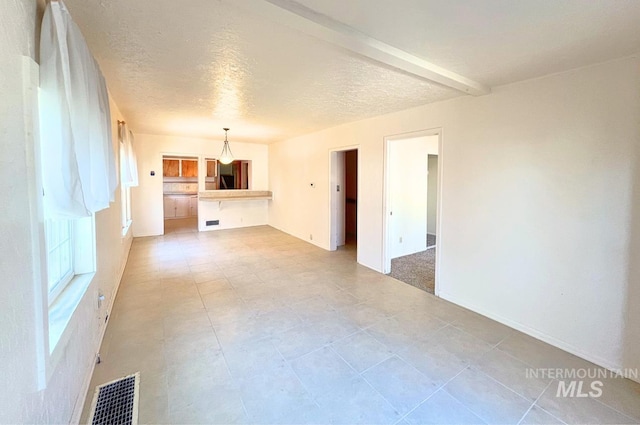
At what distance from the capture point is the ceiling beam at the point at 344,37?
154 cm

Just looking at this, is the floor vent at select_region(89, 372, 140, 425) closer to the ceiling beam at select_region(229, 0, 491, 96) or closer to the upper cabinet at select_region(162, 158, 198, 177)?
the ceiling beam at select_region(229, 0, 491, 96)

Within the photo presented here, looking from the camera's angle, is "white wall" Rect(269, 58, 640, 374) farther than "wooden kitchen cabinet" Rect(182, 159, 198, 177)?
No

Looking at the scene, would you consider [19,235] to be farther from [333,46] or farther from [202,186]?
[202,186]

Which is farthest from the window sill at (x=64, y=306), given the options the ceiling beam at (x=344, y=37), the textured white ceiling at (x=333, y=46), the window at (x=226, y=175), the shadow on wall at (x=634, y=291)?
the window at (x=226, y=175)

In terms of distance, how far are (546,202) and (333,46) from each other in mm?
2301

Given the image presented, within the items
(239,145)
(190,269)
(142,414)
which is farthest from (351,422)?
(239,145)

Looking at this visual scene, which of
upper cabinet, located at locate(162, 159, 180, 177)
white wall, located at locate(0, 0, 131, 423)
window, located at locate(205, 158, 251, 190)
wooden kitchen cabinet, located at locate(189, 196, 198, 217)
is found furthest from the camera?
wooden kitchen cabinet, located at locate(189, 196, 198, 217)

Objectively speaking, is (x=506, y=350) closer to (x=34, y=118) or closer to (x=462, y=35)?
(x=462, y=35)

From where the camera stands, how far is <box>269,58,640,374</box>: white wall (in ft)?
7.09

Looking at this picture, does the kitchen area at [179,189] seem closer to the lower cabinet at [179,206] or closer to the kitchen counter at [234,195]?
the lower cabinet at [179,206]

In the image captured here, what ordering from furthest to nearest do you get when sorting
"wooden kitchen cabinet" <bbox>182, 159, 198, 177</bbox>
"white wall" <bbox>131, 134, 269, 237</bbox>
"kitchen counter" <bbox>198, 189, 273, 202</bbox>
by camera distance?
"wooden kitchen cabinet" <bbox>182, 159, 198, 177</bbox>
"kitchen counter" <bbox>198, 189, 273, 202</bbox>
"white wall" <bbox>131, 134, 269, 237</bbox>

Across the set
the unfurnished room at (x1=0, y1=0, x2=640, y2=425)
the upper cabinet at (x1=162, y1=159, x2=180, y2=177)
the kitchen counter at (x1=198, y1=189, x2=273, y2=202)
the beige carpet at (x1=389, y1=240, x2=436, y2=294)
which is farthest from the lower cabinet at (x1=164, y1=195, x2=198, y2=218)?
the beige carpet at (x1=389, y1=240, x2=436, y2=294)

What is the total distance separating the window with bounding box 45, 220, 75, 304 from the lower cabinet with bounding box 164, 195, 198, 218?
7781 mm

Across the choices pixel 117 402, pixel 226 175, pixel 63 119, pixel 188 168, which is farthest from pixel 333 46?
pixel 188 168
